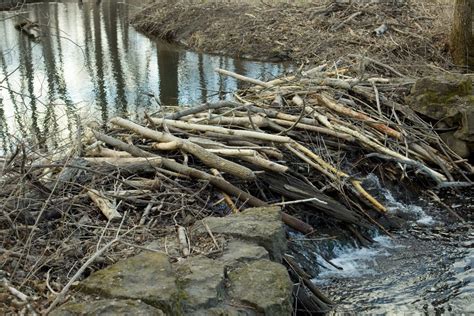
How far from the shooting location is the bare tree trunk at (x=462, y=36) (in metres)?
10.3

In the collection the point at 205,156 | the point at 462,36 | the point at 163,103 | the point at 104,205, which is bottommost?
the point at 163,103

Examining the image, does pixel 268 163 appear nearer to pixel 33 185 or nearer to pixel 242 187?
pixel 242 187

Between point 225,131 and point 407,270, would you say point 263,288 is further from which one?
point 225,131

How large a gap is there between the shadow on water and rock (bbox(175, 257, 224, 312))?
541cm

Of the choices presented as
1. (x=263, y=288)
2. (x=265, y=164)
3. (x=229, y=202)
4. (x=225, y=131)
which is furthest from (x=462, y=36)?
(x=263, y=288)

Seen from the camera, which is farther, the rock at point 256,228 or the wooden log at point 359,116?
the wooden log at point 359,116

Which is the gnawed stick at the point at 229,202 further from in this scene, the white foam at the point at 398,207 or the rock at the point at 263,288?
the white foam at the point at 398,207

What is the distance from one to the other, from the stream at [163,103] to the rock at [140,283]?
1.91 meters

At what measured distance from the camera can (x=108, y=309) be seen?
2.78 m

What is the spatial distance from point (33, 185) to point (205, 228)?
1.48 metres

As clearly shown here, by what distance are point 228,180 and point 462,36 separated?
7307 millimetres

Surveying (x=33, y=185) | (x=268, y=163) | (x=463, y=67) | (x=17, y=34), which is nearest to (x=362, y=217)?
(x=268, y=163)

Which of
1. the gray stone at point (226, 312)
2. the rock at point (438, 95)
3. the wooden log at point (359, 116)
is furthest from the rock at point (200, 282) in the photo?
the rock at point (438, 95)

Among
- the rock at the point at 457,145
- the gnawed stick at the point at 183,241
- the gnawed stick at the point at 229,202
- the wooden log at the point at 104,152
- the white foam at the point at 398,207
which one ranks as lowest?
the white foam at the point at 398,207
